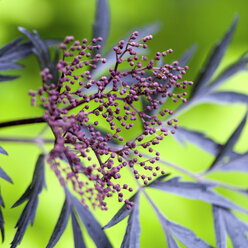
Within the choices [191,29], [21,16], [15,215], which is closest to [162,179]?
[15,215]

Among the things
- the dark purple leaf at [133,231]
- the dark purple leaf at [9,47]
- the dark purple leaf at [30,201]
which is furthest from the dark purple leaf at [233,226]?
the dark purple leaf at [9,47]

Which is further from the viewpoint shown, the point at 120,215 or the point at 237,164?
the point at 237,164

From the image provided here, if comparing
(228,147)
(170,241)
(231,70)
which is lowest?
(170,241)

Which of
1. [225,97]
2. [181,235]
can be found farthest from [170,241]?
[225,97]

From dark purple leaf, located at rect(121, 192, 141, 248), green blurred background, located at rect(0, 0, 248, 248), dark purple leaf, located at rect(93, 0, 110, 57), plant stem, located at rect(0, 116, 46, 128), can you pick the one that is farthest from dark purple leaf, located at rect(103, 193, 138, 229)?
green blurred background, located at rect(0, 0, 248, 248)

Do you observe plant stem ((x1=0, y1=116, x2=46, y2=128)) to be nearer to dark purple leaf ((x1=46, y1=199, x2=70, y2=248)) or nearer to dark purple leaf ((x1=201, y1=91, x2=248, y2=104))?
dark purple leaf ((x1=46, y1=199, x2=70, y2=248))

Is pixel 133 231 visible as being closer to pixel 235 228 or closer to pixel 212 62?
pixel 235 228

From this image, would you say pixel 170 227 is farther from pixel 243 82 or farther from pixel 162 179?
pixel 243 82

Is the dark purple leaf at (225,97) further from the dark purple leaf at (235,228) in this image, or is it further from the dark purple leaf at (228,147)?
the dark purple leaf at (235,228)
